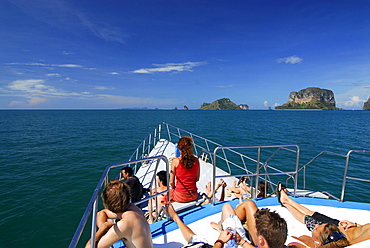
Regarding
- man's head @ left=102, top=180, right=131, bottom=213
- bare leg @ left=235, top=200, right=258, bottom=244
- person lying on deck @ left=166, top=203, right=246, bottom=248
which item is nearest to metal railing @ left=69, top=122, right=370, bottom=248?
man's head @ left=102, top=180, right=131, bottom=213

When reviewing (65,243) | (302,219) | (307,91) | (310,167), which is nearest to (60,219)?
(65,243)

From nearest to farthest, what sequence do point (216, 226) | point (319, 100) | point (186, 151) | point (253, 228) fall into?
point (253, 228) < point (216, 226) < point (186, 151) < point (319, 100)

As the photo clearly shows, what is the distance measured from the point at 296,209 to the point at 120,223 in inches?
128

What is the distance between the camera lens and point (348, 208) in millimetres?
3758

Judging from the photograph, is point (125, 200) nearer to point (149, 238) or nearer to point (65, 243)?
point (149, 238)

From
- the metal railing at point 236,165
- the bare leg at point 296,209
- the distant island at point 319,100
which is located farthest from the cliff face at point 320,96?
the bare leg at point 296,209

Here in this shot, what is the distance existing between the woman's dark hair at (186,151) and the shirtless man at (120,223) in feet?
5.36

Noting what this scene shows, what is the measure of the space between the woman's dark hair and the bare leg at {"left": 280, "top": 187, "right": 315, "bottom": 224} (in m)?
1.98

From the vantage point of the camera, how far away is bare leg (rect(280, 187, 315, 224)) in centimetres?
335

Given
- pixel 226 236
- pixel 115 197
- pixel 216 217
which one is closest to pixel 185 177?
pixel 216 217

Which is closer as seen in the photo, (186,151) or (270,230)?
(270,230)

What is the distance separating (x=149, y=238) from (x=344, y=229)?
10.0 ft

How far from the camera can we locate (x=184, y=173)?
3.79 meters

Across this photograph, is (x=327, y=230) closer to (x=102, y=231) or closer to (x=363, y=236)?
(x=363, y=236)
